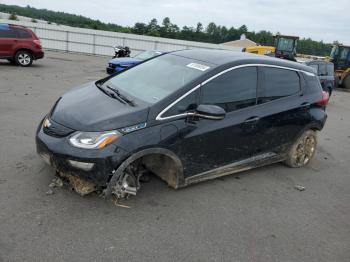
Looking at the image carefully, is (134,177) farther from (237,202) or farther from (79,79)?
(79,79)

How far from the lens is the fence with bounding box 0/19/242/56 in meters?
30.6

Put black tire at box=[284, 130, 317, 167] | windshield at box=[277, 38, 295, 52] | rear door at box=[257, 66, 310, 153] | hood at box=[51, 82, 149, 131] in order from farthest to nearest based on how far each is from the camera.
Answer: windshield at box=[277, 38, 295, 52], black tire at box=[284, 130, 317, 167], rear door at box=[257, 66, 310, 153], hood at box=[51, 82, 149, 131]

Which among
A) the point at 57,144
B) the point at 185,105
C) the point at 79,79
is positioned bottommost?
the point at 79,79

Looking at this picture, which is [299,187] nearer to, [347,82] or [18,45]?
[18,45]

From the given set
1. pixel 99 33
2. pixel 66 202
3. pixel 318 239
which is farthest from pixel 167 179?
pixel 99 33

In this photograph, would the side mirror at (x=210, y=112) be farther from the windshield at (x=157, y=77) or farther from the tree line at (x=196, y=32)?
the tree line at (x=196, y=32)

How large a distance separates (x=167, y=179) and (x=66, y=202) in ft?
4.03

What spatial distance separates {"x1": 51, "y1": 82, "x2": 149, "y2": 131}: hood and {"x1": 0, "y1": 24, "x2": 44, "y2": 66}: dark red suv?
508 inches

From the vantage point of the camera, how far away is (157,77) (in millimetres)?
4664

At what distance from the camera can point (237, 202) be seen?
176 inches

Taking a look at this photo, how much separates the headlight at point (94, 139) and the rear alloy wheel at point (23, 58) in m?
13.9

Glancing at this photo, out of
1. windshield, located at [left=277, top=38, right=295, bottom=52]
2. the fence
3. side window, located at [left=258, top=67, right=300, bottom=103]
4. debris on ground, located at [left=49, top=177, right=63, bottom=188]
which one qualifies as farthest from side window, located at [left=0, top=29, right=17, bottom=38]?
windshield, located at [left=277, top=38, right=295, bottom=52]

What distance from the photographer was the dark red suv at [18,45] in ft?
50.9

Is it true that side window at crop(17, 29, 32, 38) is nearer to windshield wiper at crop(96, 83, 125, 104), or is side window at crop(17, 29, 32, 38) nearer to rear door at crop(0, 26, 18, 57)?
rear door at crop(0, 26, 18, 57)
